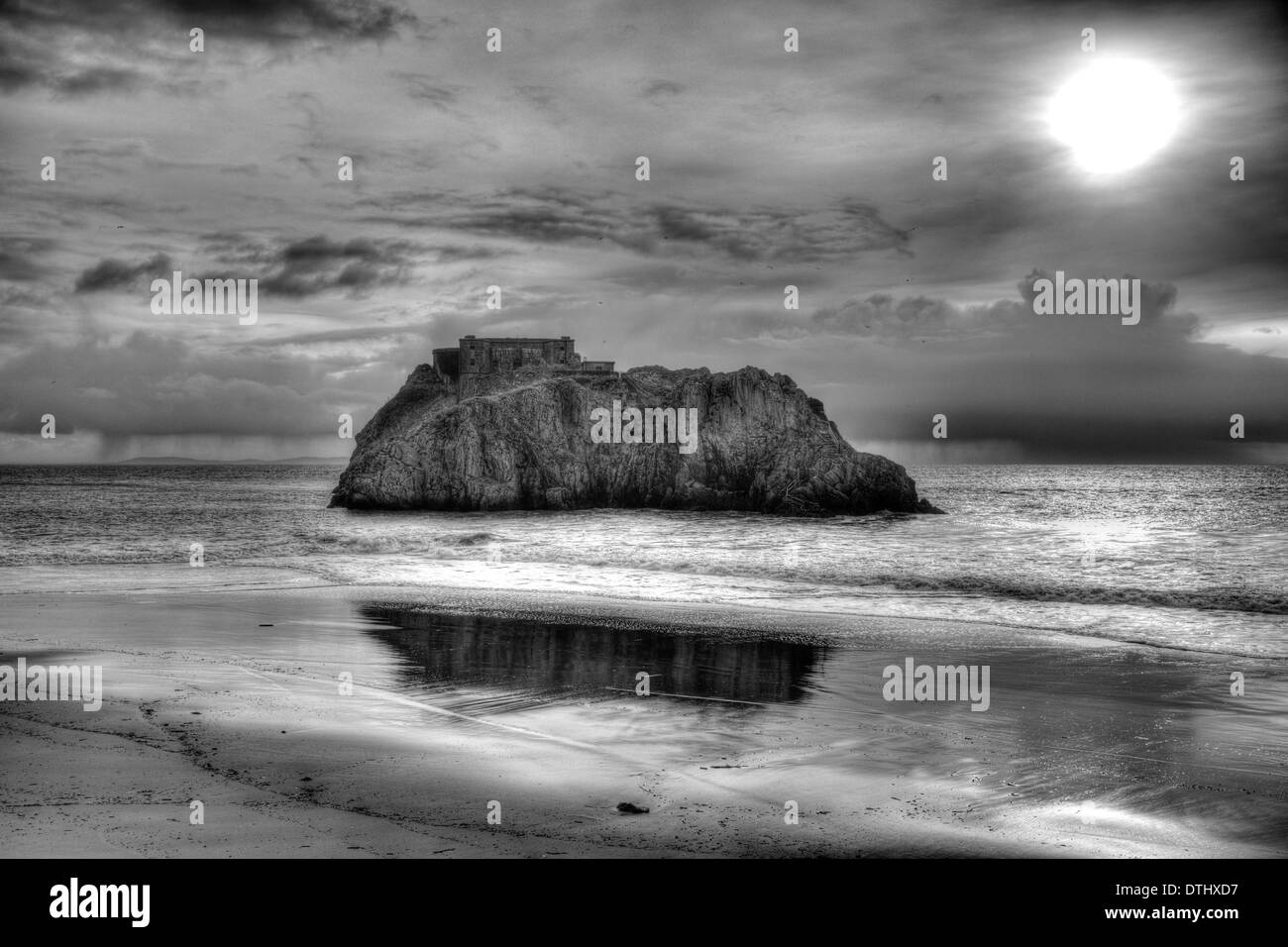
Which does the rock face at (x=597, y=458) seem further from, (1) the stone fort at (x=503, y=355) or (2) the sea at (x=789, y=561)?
(1) the stone fort at (x=503, y=355)

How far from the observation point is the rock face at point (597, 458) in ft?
249

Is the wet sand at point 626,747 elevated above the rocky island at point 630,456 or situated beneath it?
situated beneath

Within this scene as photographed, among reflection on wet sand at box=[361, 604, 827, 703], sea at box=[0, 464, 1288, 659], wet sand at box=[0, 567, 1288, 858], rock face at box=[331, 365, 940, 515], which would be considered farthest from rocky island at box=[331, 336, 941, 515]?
wet sand at box=[0, 567, 1288, 858]

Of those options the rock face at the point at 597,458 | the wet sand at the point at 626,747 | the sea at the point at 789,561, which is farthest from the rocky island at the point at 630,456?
the wet sand at the point at 626,747

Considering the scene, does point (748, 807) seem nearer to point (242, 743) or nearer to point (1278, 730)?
point (242, 743)

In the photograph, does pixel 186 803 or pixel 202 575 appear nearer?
pixel 186 803

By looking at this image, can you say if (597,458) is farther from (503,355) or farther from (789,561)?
(789,561)

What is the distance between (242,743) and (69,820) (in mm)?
2794

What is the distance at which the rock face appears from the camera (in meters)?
76.0

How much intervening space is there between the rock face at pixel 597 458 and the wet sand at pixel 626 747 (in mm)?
56170

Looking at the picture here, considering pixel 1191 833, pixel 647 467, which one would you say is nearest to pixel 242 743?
pixel 1191 833

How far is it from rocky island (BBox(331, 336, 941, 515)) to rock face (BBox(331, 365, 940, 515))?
0.33 ft
